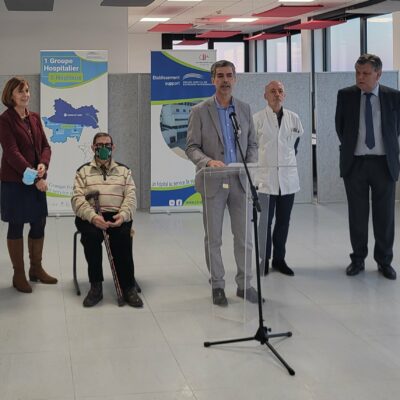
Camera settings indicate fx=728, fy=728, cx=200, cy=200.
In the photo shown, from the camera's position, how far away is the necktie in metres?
5.48

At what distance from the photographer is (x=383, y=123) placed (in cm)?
546

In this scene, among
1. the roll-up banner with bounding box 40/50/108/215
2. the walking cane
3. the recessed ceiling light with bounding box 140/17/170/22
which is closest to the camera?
the walking cane

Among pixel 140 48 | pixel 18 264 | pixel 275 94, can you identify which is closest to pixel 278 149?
pixel 275 94

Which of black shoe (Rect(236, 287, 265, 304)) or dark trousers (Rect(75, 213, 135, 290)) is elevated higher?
dark trousers (Rect(75, 213, 135, 290))

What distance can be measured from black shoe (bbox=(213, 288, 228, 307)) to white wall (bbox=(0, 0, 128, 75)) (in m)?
6.41

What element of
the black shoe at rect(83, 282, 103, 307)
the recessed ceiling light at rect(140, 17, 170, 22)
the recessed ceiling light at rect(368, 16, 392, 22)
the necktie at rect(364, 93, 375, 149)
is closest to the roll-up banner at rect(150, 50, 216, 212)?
the necktie at rect(364, 93, 375, 149)

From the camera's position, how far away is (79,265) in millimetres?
6070

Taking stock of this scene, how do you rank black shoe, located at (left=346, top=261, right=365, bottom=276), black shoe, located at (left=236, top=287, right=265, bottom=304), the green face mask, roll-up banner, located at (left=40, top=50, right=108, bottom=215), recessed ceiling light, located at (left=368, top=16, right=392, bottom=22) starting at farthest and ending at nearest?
recessed ceiling light, located at (left=368, top=16, right=392, bottom=22) → roll-up banner, located at (left=40, top=50, right=108, bottom=215) → black shoe, located at (left=346, top=261, right=365, bottom=276) → the green face mask → black shoe, located at (left=236, top=287, right=265, bottom=304)

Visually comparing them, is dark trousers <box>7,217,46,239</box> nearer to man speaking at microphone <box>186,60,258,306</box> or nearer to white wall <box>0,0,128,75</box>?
man speaking at microphone <box>186,60,258,306</box>

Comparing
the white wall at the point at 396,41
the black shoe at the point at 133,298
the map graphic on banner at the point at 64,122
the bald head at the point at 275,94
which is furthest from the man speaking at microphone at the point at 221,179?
the white wall at the point at 396,41

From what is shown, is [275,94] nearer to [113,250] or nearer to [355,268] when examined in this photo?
[355,268]

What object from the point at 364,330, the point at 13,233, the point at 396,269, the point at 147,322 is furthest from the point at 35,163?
the point at 396,269

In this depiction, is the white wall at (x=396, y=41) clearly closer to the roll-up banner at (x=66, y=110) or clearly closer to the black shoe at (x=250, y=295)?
the roll-up banner at (x=66, y=110)

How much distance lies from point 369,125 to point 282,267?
128 cm
